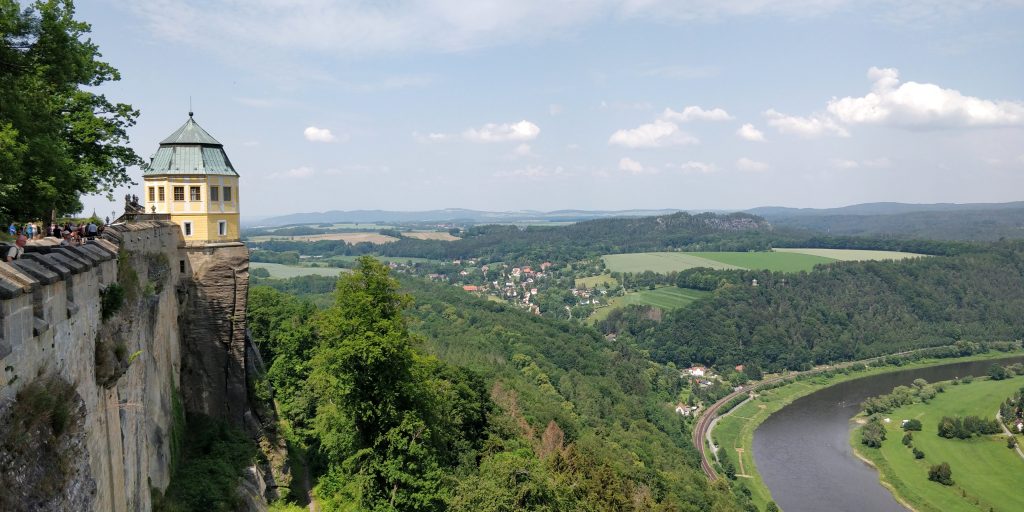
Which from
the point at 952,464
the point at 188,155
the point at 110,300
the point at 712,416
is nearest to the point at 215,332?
the point at 188,155

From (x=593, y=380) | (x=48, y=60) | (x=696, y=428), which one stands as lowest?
(x=696, y=428)

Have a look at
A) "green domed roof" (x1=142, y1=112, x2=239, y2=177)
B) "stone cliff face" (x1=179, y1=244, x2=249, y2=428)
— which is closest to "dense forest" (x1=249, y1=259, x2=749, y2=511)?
"stone cliff face" (x1=179, y1=244, x2=249, y2=428)

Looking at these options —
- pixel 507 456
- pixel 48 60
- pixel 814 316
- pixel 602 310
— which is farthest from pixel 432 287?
pixel 48 60

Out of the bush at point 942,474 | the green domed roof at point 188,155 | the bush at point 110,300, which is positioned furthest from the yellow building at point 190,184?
the bush at point 942,474

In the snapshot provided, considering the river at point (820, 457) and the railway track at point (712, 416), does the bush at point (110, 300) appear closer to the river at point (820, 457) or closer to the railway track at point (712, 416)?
the river at point (820, 457)

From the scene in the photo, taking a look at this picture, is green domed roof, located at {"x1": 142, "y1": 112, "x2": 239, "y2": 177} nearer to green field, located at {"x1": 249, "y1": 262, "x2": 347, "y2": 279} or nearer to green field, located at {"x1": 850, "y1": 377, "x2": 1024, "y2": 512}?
green field, located at {"x1": 850, "y1": 377, "x2": 1024, "y2": 512}

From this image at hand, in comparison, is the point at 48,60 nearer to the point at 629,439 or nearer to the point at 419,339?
the point at 419,339

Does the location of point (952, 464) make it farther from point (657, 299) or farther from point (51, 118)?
point (657, 299)
